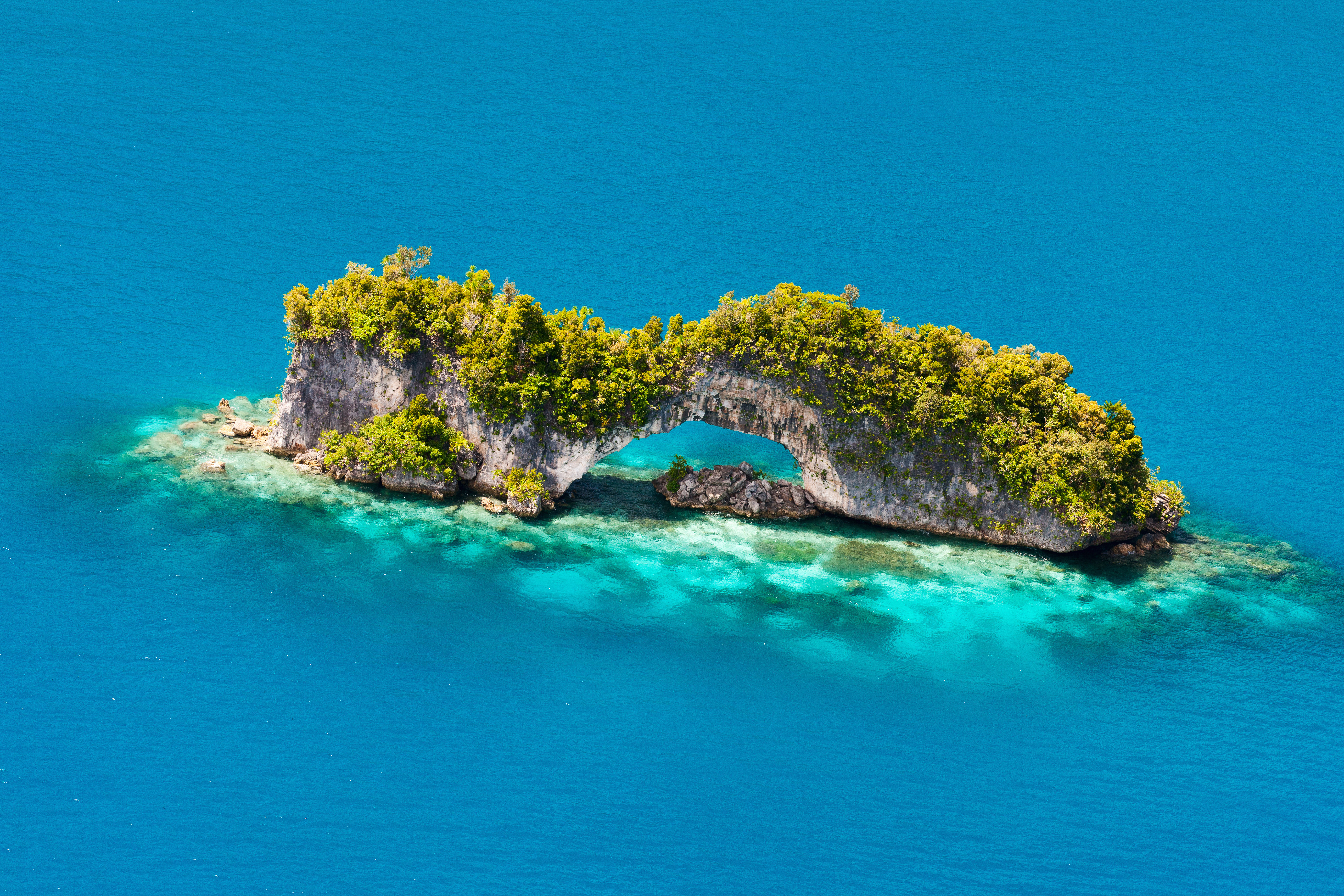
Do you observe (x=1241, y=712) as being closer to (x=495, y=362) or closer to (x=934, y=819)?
(x=934, y=819)

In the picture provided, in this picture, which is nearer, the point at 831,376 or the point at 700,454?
the point at 831,376

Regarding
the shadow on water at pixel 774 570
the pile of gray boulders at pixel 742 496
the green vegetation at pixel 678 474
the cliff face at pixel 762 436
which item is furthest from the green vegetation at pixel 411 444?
the pile of gray boulders at pixel 742 496

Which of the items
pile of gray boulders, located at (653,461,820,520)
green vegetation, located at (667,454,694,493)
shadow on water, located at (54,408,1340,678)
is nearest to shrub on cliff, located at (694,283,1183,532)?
shadow on water, located at (54,408,1340,678)

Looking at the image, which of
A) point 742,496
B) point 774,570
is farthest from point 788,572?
point 742,496

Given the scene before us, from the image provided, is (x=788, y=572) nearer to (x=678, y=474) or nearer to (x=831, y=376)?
(x=678, y=474)

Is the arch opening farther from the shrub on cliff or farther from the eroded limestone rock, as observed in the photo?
the eroded limestone rock

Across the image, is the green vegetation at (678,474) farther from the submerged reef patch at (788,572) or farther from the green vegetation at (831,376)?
the green vegetation at (831,376)

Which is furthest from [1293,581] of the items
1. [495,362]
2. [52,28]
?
[52,28]
